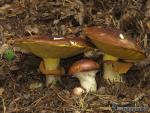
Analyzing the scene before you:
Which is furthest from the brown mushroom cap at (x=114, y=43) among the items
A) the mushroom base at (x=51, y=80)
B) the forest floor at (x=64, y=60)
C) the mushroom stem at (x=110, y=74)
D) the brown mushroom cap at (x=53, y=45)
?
the mushroom base at (x=51, y=80)

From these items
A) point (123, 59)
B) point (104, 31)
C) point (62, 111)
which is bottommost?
point (62, 111)

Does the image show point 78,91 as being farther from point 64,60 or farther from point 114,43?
point 114,43

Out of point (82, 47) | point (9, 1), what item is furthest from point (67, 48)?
point (9, 1)

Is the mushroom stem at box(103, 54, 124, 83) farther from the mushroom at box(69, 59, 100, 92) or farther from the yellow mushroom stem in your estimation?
the yellow mushroom stem

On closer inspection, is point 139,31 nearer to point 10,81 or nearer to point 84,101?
point 84,101

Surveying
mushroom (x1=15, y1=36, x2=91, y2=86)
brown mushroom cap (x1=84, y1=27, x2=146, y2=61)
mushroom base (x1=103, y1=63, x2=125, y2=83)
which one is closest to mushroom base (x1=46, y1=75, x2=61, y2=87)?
mushroom (x1=15, y1=36, x2=91, y2=86)

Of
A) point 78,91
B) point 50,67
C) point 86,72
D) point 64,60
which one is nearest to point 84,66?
point 86,72

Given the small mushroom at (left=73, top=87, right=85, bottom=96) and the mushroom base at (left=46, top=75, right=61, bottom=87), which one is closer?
A: the small mushroom at (left=73, top=87, right=85, bottom=96)
